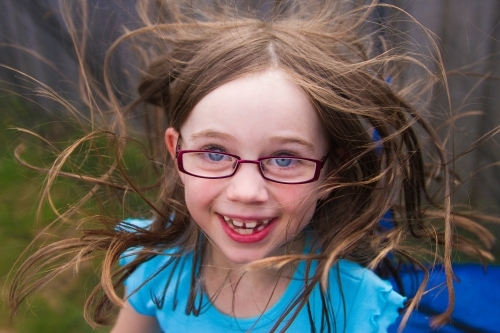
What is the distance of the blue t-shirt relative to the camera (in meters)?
1.30

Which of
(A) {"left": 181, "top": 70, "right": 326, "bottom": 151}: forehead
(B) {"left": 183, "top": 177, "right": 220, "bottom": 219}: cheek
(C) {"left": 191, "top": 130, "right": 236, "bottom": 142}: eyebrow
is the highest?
(A) {"left": 181, "top": 70, "right": 326, "bottom": 151}: forehead

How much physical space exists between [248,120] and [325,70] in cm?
23

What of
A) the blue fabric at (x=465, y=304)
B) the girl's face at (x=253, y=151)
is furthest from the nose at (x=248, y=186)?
the blue fabric at (x=465, y=304)

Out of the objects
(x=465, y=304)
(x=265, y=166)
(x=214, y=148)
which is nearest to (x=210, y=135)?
(x=214, y=148)

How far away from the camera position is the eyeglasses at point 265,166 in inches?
45.5

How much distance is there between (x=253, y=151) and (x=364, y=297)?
1.46 feet

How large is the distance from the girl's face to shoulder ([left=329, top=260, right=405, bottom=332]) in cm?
20

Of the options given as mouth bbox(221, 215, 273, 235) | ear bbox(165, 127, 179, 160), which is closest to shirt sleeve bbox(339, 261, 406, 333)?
mouth bbox(221, 215, 273, 235)

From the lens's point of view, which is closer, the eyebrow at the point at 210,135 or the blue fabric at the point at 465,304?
the eyebrow at the point at 210,135

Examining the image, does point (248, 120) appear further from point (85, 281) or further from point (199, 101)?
point (85, 281)

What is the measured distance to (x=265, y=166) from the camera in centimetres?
116

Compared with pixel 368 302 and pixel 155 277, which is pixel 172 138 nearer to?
pixel 155 277

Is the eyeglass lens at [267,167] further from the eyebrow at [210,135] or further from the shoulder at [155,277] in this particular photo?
the shoulder at [155,277]

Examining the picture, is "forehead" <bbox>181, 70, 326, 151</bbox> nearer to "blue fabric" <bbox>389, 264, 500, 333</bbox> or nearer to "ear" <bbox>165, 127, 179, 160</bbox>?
"ear" <bbox>165, 127, 179, 160</bbox>
